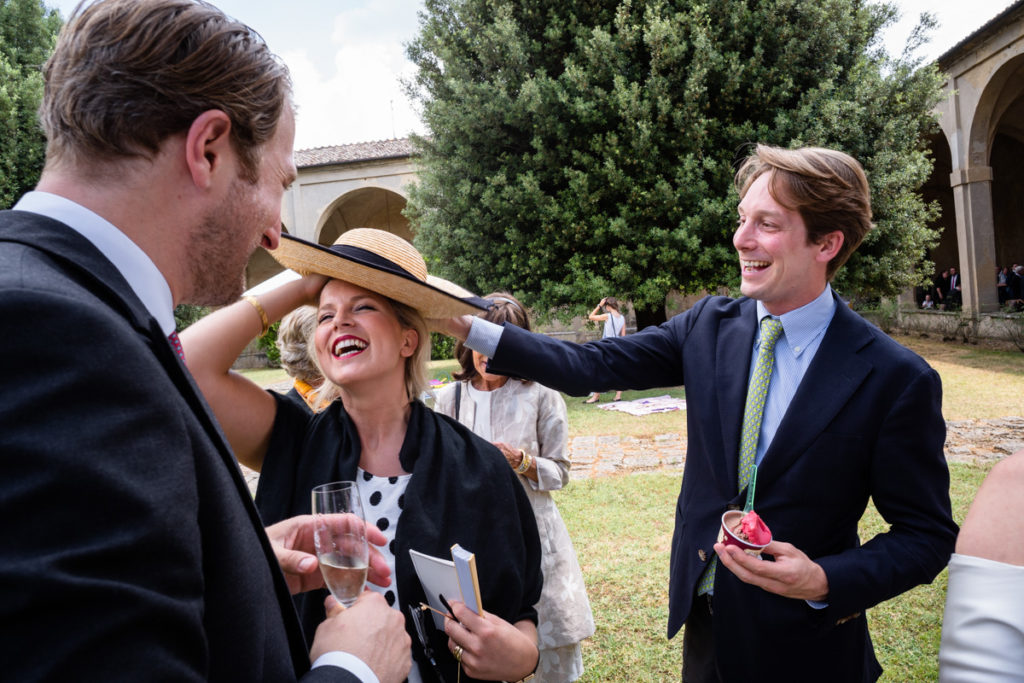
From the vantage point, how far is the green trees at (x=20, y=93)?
43.4 ft

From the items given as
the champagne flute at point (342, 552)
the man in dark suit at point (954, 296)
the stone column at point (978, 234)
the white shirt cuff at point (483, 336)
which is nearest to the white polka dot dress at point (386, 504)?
the champagne flute at point (342, 552)

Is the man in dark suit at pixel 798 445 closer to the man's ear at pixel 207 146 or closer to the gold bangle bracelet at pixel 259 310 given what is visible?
the gold bangle bracelet at pixel 259 310

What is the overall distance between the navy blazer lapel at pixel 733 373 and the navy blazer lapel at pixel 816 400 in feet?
0.58

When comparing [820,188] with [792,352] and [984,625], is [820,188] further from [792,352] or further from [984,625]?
[984,625]

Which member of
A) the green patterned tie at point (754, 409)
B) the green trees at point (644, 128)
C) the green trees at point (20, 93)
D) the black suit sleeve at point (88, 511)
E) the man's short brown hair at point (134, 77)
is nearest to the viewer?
the black suit sleeve at point (88, 511)

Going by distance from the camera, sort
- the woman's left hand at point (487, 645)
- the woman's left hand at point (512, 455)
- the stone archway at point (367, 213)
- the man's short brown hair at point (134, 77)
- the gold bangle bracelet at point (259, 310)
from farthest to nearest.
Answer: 1. the stone archway at point (367, 213)
2. the woman's left hand at point (512, 455)
3. the gold bangle bracelet at point (259, 310)
4. the woman's left hand at point (487, 645)
5. the man's short brown hair at point (134, 77)

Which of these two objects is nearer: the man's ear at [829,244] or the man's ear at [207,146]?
the man's ear at [207,146]

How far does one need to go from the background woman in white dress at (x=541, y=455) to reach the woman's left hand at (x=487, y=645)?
5.00ft

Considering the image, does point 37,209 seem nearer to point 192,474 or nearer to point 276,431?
point 192,474

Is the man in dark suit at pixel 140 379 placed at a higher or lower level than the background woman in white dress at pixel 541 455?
higher

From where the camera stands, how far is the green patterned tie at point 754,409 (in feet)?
7.96

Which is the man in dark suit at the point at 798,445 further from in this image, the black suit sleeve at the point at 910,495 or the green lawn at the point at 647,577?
the green lawn at the point at 647,577

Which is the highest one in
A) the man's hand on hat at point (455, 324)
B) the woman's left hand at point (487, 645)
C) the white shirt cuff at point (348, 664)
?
the man's hand on hat at point (455, 324)

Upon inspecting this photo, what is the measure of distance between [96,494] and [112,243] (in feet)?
1.64
